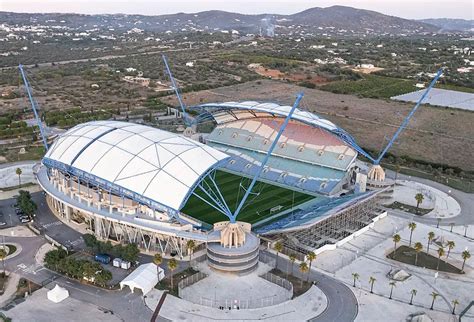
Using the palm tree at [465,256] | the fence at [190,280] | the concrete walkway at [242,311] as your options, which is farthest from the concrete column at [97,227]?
the palm tree at [465,256]

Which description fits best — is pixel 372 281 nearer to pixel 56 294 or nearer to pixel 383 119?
pixel 56 294

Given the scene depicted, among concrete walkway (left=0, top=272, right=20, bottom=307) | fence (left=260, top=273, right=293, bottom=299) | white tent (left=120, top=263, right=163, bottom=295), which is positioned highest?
white tent (left=120, top=263, right=163, bottom=295)

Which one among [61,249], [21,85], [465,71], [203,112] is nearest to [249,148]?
[203,112]

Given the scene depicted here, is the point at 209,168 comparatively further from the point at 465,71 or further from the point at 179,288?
the point at 465,71

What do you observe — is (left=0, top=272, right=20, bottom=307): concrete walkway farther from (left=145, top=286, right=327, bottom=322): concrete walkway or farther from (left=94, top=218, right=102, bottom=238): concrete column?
(left=145, top=286, right=327, bottom=322): concrete walkway

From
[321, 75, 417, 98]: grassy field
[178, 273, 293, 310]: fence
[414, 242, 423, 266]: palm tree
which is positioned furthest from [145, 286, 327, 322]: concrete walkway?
[321, 75, 417, 98]: grassy field

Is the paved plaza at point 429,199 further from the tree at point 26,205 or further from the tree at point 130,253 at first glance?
the tree at point 26,205
